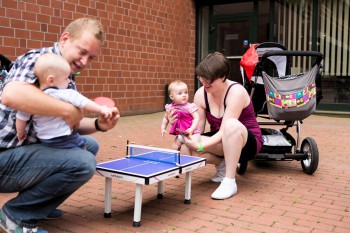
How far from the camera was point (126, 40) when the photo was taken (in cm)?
988

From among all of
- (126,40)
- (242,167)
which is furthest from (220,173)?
(126,40)

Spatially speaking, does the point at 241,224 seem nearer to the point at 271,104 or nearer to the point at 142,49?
the point at 271,104

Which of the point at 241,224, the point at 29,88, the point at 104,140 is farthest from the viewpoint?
the point at 104,140

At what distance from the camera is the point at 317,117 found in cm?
1051

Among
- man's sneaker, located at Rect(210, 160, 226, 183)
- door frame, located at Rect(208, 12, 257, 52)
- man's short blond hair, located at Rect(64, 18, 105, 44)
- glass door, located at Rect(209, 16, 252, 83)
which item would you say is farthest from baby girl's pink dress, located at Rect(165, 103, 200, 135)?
door frame, located at Rect(208, 12, 257, 52)

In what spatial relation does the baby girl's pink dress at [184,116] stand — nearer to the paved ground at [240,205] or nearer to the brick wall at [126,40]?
the paved ground at [240,205]

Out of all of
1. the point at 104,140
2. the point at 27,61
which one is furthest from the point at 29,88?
the point at 104,140

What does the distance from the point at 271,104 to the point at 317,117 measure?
6643 millimetres

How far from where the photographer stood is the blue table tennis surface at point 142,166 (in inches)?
114

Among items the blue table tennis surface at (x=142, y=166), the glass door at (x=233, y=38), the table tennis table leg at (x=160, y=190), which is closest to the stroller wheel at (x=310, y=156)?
the blue table tennis surface at (x=142, y=166)

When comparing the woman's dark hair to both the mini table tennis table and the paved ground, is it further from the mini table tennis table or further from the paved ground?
the paved ground

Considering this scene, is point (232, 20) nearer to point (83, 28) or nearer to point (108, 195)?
point (108, 195)

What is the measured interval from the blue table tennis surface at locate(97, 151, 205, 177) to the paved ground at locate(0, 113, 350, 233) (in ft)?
1.25

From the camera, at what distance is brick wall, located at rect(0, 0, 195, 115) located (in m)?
7.55
